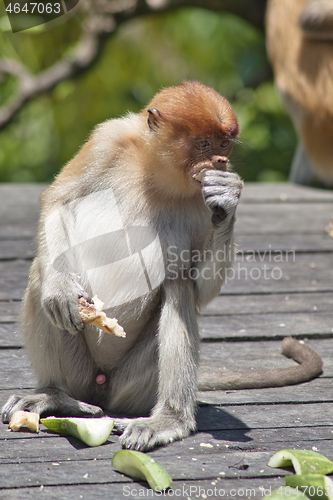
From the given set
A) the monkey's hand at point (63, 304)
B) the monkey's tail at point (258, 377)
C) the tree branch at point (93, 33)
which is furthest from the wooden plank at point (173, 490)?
the tree branch at point (93, 33)

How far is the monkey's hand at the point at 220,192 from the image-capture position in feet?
7.55

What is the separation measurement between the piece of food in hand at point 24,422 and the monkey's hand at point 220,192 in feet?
3.17

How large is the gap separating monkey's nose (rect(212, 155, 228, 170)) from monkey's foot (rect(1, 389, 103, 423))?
3.32 ft

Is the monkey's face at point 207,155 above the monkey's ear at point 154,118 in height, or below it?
below

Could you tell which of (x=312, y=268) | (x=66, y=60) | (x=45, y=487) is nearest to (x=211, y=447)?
(x=45, y=487)

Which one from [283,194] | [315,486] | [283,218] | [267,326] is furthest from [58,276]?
[283,194]

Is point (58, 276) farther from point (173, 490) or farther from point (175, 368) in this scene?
point (173, 490)

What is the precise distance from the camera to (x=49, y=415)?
2393 mm

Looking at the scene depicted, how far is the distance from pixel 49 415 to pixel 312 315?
1663 mm

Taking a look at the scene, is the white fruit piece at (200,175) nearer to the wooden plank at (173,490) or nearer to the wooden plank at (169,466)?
the wooden plank at (169,466)

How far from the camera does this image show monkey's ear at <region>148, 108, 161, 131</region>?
2.47 meters

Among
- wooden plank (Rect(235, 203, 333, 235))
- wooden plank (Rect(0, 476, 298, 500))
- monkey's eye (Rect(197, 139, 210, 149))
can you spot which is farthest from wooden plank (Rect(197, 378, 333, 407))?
wooden plank (Rect(235, 203, 333, 235))

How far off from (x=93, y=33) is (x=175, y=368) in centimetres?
605

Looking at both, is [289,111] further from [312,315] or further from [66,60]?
[66,60]
